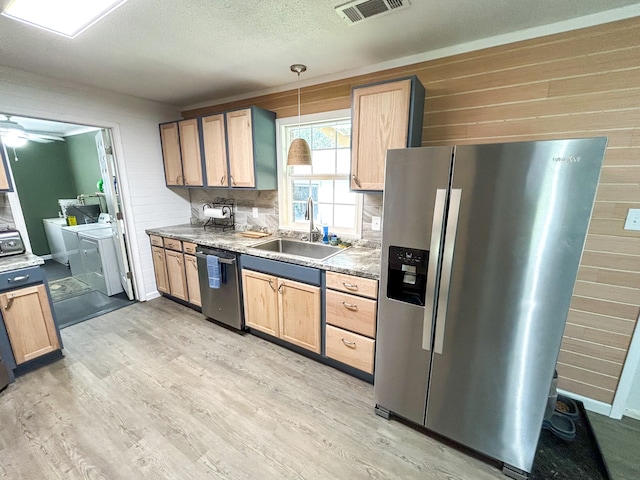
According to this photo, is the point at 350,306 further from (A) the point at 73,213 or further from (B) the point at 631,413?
(A) the point at 73,213

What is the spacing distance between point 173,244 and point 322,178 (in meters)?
1.91

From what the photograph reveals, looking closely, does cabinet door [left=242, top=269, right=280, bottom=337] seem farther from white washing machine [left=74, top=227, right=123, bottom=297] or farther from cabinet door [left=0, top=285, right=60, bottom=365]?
white washing machine [left=74, top=227, right=123, bottom=297]

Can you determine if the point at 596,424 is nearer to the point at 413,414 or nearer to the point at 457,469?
the point at 457,469

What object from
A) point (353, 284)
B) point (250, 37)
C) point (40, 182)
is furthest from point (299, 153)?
point (40, 182)

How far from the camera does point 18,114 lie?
236cm

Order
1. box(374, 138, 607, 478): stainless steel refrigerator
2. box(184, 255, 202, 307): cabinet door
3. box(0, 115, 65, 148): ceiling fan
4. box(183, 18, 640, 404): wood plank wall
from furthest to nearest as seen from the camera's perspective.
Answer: box(0, 115, 65, 148): ceiling fan, box(184, 255, 202, 307): cabinet door, box(183, 18, 640, 404): wood plank wall, box(374, 138, 607, 478): stainless steel refrigerator

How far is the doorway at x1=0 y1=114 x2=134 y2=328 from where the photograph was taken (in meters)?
3.26

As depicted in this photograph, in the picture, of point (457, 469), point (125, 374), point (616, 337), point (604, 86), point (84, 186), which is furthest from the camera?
point (84, 186)

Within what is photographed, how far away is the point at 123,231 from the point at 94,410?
2087 millimetres

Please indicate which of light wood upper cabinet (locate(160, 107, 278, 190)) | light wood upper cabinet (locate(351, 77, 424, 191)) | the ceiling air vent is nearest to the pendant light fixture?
light wood upper cabinet (locate(351, 77, 424, 191))

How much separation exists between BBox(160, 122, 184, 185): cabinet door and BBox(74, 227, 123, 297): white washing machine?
3.66ft

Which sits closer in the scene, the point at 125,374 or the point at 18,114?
the point at 125,374

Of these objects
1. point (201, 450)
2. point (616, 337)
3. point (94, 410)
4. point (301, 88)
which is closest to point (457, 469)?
point (616, 337)

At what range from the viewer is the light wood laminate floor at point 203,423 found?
1.46 m
